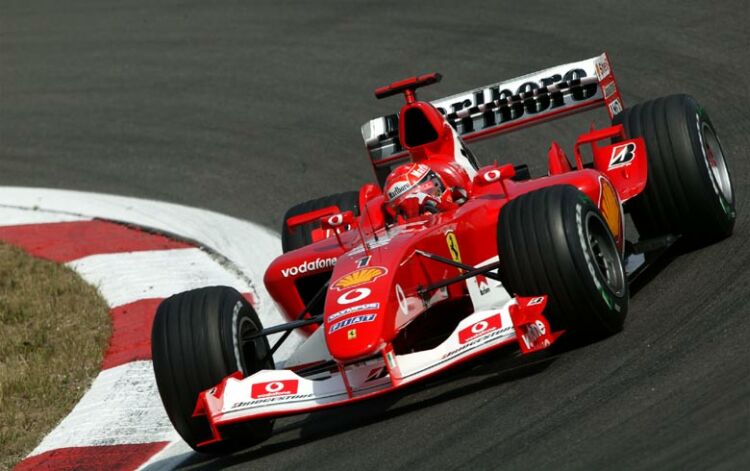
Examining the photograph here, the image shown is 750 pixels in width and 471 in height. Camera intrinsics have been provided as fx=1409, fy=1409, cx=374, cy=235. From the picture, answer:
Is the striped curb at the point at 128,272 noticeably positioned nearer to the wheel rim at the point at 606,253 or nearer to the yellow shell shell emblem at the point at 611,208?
the yellow shell shell emblem at the point at 611,208

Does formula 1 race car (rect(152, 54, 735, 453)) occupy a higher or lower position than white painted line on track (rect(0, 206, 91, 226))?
higher

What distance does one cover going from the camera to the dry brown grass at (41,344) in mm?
8445

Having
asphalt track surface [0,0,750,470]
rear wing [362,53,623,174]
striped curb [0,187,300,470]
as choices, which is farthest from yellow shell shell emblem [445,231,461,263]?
rear wing [362,53,623,174]

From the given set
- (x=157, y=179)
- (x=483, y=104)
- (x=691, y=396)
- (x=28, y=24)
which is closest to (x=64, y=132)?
(x=157, y=179)

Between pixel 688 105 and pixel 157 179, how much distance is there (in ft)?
20.9

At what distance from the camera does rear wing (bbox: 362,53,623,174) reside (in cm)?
970

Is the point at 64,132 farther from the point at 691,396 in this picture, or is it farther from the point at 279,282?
the point at 691,396

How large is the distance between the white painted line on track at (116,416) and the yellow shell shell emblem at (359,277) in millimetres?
1509

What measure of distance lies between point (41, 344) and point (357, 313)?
3414 mm

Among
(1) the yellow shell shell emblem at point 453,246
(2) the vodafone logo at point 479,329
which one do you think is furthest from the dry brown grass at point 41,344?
(2) the vodafone logo at point 479,329

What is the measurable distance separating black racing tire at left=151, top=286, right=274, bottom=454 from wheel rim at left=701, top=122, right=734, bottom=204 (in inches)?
128

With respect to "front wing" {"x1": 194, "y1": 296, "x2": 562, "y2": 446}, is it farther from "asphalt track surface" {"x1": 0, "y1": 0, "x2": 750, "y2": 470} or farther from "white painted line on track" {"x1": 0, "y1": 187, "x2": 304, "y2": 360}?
"white painted line on track" {"x1": 0, "y1": 187, "x2": 304, "y2": 360}

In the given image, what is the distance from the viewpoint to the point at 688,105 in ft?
29.0

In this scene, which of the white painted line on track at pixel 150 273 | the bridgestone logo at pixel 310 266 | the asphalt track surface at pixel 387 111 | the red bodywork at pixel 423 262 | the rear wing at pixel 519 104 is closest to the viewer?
the asphalt track surface at pixel 387 111
